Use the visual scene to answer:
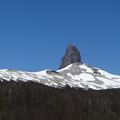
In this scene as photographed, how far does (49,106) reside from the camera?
175 m

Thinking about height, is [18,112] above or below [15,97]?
below

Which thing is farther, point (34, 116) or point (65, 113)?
point (65, 113)

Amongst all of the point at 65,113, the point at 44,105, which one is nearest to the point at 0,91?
the point at 44,105

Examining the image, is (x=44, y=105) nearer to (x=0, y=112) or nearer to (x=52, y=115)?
(x=52, y=115)

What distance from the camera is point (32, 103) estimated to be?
17700 cm

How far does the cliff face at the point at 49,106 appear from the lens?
154125mm

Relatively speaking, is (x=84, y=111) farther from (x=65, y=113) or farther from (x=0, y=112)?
(x=0, y=112)

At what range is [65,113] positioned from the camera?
16500 cm

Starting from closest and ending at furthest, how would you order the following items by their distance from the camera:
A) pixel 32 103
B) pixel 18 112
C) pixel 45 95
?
pixel 18 112 < pixel 32 103 < pixel 45 95

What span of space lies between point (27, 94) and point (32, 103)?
37.9ft

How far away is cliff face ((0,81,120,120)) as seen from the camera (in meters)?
154

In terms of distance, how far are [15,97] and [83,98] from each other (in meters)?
34.1

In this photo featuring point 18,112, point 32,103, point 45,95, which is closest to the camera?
point 18,112

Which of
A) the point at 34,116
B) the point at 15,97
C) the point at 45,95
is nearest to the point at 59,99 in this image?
the point at 45,95
